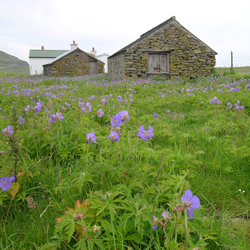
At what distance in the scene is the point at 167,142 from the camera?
11.3 ft

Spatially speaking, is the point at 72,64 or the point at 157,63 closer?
the point at 157,63

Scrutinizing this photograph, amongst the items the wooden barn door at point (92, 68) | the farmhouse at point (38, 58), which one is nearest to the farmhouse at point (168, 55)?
the wooden barn door at point (92, 68)

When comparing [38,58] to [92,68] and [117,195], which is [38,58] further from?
[117,195]

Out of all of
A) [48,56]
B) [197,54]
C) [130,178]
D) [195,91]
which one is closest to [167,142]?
[130,178]

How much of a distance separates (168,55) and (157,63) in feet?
3.76

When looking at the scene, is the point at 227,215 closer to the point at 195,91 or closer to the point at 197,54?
the point at 195,91

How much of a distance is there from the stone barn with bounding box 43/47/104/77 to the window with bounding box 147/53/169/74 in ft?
53.8

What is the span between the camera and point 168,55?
16.4 m

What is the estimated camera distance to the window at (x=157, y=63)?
16297 mm

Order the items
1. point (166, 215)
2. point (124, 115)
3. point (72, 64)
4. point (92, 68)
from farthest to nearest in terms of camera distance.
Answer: point (92, 68) → point (72, 64) → point (124, 115) → point (166, 215)

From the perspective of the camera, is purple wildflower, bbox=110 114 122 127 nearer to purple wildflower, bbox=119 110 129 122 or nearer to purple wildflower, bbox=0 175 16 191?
purple wildflower, bbox=119 110 129 122

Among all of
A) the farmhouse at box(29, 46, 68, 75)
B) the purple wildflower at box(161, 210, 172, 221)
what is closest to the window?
the purple wildflower at box(161, 210, 172, 221)

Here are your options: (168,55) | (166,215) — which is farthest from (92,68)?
(166,215)

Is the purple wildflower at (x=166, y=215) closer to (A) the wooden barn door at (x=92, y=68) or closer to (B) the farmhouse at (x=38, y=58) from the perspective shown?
(A) the wooden barn door at (x=92, y=68)
